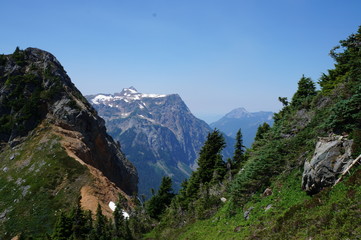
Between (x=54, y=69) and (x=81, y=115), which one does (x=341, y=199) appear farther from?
(x=54, y=69)

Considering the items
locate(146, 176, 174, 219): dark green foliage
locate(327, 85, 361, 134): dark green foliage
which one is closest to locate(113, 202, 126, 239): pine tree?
locate(146, 176, 174, 219): dark green foliage

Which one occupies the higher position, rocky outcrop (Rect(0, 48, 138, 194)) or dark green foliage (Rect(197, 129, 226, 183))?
rocky outcrop (Rect(0, 48, 138, 194))

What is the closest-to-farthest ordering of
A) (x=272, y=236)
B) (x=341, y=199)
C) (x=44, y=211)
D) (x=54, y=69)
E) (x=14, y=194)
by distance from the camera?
1. (x=341, y=199)
2. (x=272, y=236)
3. (x=44, y=211)
4. (x=14, y=194)
5. (x=54, y=69)

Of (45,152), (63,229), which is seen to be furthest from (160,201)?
(45,152)

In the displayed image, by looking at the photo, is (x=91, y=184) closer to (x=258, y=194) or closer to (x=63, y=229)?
(x=63, y=229)

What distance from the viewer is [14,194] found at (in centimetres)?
5709

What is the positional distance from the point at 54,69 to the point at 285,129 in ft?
273

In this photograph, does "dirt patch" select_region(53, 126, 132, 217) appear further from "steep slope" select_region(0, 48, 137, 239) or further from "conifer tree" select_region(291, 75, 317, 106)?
"conifer tree" select_region(291, 75, 317, 106)

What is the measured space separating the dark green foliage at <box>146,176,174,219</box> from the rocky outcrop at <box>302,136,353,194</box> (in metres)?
39.0

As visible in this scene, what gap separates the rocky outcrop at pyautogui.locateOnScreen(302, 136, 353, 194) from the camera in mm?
18125

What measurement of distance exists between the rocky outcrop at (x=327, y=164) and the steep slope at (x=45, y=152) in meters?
39.5

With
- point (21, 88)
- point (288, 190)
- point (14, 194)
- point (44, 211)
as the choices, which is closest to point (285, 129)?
point (288, 190)

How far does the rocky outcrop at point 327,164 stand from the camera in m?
18.1

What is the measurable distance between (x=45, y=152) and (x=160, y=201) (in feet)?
102
